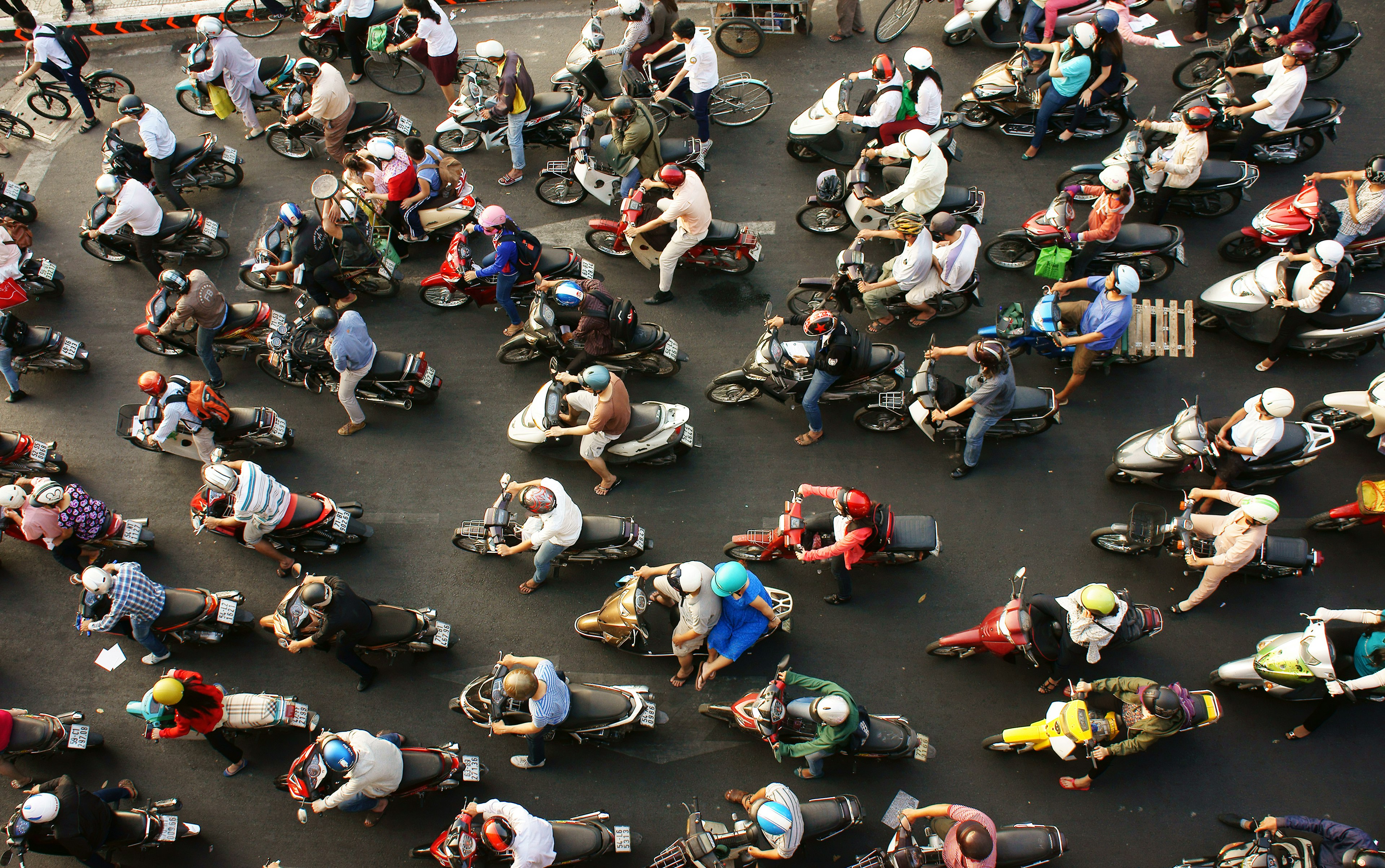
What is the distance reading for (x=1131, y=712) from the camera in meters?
7.33

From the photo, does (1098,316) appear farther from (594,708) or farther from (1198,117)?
(594,708)

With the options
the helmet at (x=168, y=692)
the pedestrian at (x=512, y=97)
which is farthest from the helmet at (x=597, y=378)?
the pedestrian at (x=512, y=97)

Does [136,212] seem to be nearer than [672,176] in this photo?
No

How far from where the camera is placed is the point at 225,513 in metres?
8.73

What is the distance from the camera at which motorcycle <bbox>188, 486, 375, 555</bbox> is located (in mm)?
8688

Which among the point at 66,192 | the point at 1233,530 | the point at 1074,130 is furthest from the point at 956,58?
the point at 66,192

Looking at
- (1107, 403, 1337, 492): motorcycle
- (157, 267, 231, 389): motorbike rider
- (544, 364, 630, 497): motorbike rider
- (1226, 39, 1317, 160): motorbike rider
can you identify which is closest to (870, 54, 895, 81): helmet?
(1226, 39, 1317, 160): motorbike rider

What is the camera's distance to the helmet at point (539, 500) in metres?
7.86

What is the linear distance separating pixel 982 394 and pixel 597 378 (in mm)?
4009

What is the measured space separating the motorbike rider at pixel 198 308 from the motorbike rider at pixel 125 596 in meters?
3.09

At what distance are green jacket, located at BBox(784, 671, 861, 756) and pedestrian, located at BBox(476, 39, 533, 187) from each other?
8660mm

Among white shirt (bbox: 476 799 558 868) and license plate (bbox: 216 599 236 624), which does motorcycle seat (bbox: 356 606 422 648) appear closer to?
license plate (bbox: 216 599 236 624)

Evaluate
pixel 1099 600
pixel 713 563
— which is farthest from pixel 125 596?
pixel 1099 600

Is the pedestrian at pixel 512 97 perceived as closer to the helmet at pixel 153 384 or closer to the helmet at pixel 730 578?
the helmet at pixel 153 384
